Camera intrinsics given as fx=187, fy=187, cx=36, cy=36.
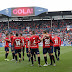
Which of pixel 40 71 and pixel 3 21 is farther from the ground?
pixel 3 21

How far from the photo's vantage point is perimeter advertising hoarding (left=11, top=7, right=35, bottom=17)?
4919cm

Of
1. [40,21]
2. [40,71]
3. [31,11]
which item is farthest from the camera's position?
[40,21]

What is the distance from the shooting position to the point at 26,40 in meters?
15.1

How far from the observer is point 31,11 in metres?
49.2

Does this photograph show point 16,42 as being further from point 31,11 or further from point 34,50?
point 31,11

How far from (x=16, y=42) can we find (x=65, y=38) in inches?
1314

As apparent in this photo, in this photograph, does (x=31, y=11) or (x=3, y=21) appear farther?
(x=3, y=21)

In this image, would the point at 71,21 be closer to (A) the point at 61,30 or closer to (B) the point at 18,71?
(A) the point at 61,30

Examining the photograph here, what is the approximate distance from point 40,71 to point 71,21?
156 ft

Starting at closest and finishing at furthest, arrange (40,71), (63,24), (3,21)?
(40,71) < (63,24) < (3,21)

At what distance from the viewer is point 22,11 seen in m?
49.6

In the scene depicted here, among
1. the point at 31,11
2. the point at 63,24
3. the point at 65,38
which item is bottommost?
the point at 65,38

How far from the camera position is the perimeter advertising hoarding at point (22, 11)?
161 feet

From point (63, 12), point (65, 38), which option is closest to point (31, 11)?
point (63, 12)
